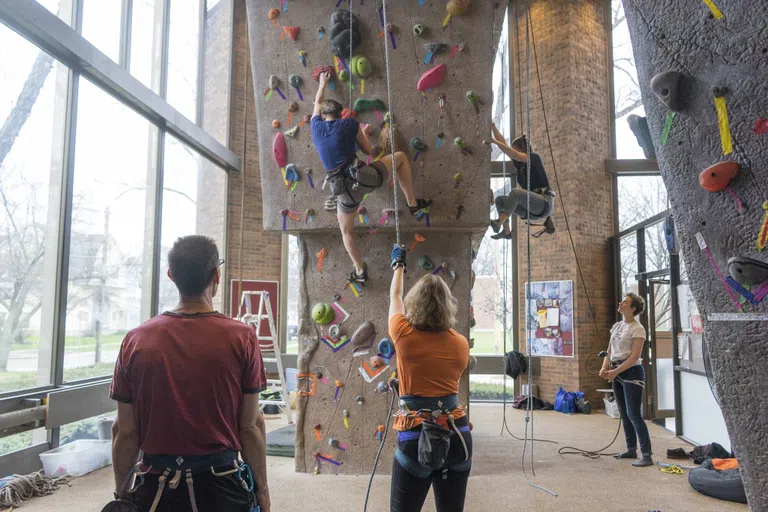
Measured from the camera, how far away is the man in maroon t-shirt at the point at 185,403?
4.58 ft

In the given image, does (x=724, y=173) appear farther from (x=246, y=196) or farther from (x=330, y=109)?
(x=246, y=196)

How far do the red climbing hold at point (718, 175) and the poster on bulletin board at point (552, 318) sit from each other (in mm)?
7241

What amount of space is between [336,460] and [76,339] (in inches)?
104

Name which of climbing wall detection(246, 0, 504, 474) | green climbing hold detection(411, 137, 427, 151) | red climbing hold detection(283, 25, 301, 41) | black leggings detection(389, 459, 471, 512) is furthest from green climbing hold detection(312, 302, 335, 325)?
black leggings detection(389, 459, 471, 512)

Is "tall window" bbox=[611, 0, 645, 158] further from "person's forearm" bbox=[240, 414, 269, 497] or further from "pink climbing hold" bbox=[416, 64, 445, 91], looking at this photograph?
"person's forearm" bbox=[240, 414, 269, 497]

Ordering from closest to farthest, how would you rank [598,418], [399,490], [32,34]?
1. [399,490]
2. [32,34]
3. [598,418]

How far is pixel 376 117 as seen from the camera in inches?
169

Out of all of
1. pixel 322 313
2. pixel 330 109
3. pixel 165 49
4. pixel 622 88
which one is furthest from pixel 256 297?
pixel 622 88

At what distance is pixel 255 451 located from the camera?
1533 mm

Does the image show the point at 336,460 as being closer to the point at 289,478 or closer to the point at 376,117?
the point at 289,478

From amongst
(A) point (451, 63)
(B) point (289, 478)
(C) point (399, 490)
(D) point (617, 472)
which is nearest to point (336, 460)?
(B) point (289, 478)

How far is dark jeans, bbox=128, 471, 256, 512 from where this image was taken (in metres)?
1.41

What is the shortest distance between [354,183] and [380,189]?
1.57 feet

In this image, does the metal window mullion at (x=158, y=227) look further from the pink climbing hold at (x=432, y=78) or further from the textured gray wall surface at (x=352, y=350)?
the pink climbing hold at (x=432, y=78)
